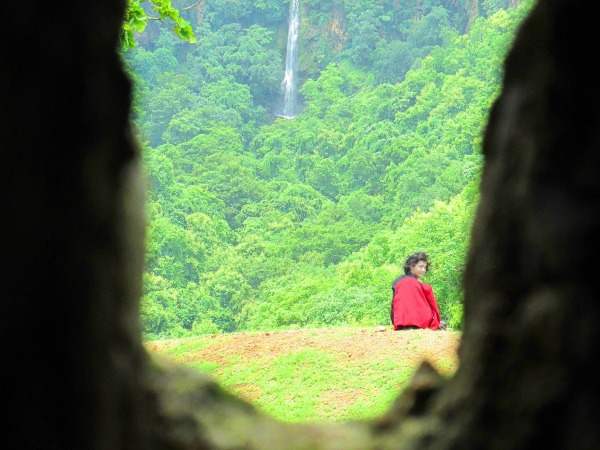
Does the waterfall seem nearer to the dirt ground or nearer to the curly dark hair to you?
the dirt ground

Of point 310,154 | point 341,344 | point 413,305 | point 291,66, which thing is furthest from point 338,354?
point 291,66

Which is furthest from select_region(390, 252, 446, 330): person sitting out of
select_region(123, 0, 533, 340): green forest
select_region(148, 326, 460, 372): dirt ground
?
select_region(123, 0, 533, 340): green forest

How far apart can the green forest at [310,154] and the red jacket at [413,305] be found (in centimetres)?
680

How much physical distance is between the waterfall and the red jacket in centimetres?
5145

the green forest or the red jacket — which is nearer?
the red jacket

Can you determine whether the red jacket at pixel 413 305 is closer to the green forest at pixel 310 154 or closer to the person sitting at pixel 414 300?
the person sitting at pixel 414 300

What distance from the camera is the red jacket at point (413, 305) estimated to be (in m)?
9.62

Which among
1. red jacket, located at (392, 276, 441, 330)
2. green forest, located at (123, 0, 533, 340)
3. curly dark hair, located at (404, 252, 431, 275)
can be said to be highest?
green forest, located at (123, 0, 533, 340)

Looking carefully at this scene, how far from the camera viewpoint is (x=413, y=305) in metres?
9.98

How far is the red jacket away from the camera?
9.62 m

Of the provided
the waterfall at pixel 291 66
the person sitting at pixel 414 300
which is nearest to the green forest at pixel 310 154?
the waterfall at pixel 291 66

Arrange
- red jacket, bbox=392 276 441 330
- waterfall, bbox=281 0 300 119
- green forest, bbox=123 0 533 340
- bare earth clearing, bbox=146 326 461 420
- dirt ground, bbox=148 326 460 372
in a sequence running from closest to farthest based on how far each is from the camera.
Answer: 1. bare earth clearing, bbox=146 326 461 420
2. dirt ground, bbox=148 326 460 372
3. red jacket, bbox=392 276 441 330
4. green forest, bbox=123 0 533 340
5. waterfall, bbox=281 0 300 119

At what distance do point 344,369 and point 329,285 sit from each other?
15.0 metres

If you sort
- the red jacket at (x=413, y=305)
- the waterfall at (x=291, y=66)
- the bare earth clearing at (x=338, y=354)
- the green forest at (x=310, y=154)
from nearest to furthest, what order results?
the bare earth clearing at (x=338, y=354) → the red jacket at (x=413, y=305) → the green forest at (x=310, y=154) → the waterfall at (x=291, y=66)
